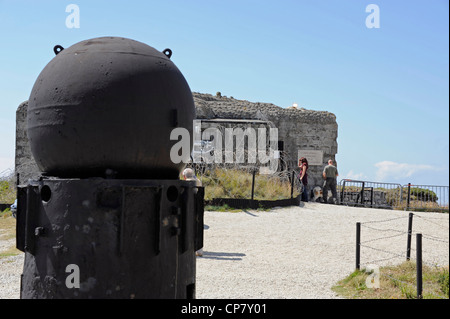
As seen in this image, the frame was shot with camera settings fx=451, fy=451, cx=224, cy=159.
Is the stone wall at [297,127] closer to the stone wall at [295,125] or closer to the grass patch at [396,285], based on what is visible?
the stone wall at [295,125]

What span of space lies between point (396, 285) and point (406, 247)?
3239mm

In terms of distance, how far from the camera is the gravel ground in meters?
7.00

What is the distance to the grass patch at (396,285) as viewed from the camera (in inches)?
255

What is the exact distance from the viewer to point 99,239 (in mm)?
3672

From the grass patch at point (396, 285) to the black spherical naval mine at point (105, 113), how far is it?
4.08 meters

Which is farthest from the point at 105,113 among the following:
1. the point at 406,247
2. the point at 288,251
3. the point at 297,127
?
the point at 297,127

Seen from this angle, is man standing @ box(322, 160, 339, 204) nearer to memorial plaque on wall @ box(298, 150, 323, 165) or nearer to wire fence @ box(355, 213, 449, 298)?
memorial plaque on wall @ box(298, 150, 323, 165)

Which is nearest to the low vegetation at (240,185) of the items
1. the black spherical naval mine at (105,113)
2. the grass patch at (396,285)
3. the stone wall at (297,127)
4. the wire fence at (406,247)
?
the wire fence at (406,247)

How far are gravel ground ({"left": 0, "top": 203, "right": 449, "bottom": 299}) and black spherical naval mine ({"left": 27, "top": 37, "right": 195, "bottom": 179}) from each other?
3238 mm

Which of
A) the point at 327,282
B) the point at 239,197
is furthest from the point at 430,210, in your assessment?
the point at 327,282

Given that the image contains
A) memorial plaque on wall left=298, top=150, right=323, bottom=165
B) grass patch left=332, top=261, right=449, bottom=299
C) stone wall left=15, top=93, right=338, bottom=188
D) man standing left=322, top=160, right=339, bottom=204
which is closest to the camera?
grass patch left=332, top=261, right=449, bottom=299

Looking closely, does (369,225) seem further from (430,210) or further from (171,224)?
(171,224)

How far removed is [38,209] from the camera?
3.89m

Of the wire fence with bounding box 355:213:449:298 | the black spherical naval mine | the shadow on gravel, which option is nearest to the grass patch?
the wire fence with bounding box 355:213:449:298
